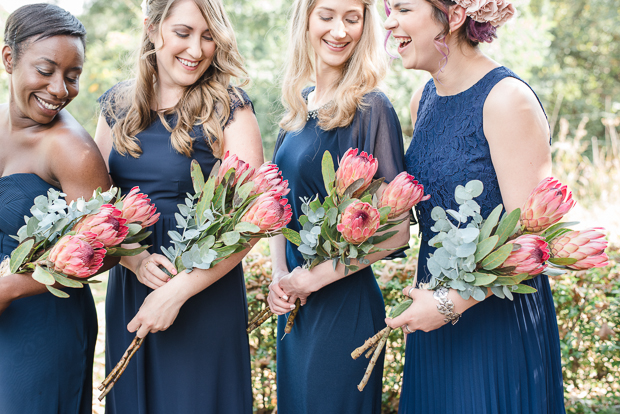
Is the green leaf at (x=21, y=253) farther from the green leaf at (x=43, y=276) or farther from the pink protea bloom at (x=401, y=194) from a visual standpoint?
the pink protea bloom at (x=401, y=194)

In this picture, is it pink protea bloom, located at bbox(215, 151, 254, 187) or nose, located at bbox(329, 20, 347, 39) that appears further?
nose, located at bbox(329, 20, 347, 39)

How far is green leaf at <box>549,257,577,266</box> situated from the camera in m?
1.58

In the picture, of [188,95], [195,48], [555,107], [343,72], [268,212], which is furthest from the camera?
[555,107]

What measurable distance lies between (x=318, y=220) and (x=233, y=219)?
292mm

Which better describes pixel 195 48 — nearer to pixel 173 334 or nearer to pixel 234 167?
pixel 234 167

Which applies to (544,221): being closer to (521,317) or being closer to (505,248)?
(505,248)

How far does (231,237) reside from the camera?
5.67 feet

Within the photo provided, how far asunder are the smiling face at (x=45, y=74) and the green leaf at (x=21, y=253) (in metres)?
0.61

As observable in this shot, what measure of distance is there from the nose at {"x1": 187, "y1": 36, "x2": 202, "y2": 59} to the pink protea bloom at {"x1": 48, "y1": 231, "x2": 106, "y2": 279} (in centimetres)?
98

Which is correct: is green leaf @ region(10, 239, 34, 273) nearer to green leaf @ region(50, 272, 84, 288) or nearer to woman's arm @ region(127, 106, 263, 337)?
green leaf @ region(50, 272, 84, 288)

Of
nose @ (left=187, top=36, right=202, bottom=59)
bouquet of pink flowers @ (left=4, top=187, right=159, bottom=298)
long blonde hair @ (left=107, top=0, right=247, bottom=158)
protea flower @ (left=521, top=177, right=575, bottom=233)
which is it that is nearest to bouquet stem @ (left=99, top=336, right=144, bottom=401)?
bouquet of pink flowers @ (left=4, top=187, right=159, bottom=298)

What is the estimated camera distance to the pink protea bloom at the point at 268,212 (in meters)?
1.65

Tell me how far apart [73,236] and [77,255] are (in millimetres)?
75

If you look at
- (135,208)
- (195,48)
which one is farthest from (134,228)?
(195,48)
